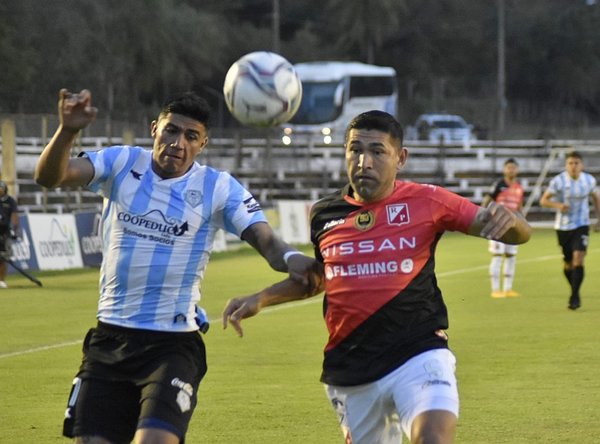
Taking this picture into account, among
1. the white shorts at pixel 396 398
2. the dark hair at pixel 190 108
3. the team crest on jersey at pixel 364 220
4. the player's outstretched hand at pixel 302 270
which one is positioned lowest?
the white shorts at pixel 396 398

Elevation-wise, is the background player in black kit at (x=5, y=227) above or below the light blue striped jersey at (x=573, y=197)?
below

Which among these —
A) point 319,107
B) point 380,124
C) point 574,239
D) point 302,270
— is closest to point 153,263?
point 302,270

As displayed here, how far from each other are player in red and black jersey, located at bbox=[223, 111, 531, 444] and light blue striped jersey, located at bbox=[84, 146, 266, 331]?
16.3 inches

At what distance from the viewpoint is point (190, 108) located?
7117 mm

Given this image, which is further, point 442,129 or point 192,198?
point 442,129

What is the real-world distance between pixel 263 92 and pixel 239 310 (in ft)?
34.6

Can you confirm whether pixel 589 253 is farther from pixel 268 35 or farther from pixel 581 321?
pixel 268 35

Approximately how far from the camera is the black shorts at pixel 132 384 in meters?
6.66

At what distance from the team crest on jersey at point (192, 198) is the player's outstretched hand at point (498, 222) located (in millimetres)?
1439

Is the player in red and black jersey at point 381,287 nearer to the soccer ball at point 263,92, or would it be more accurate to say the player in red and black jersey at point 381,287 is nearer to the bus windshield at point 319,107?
the soccer ball at point 263,92

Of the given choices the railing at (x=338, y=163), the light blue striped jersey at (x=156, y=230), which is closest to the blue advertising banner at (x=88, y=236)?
the railing at (x=338, y=163)

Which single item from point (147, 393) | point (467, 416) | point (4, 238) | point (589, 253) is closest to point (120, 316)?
point (147, 393)

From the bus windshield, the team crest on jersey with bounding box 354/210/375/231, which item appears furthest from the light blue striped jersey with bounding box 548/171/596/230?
the bus windshield

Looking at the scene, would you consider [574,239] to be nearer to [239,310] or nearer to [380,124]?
[380,124]
